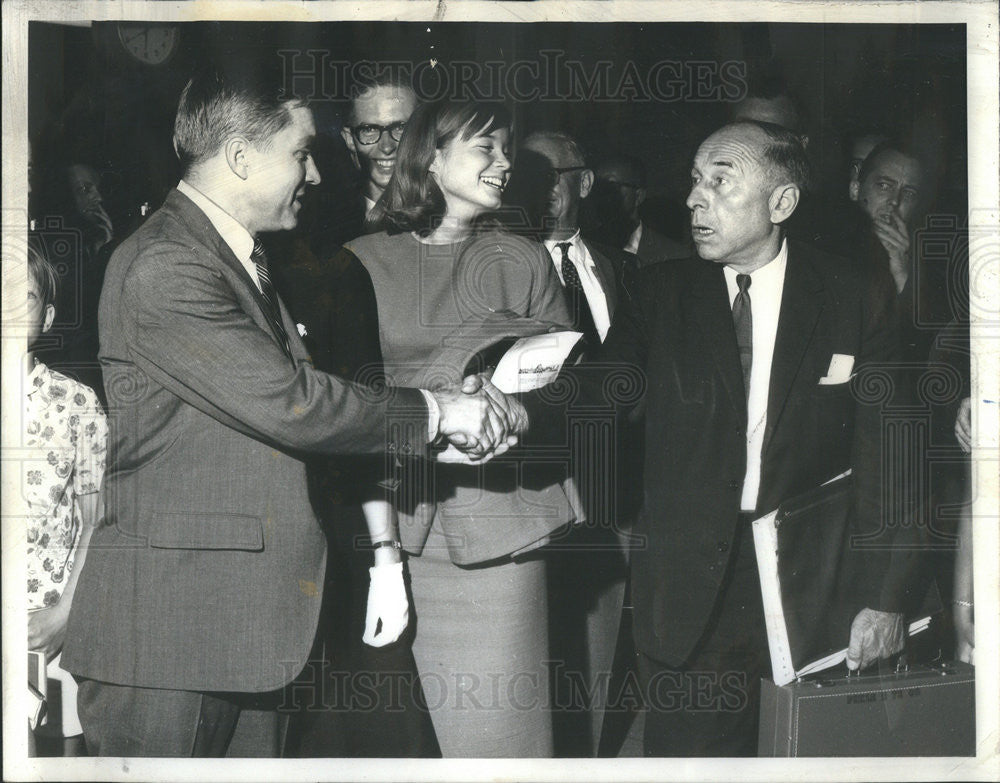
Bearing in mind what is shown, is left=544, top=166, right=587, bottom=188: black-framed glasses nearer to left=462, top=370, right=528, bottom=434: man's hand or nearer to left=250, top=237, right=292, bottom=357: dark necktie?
left=462, top=370, right=528, bottom=434: man's hand

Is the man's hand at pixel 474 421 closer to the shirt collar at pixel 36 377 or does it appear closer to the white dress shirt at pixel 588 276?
the white dress shirt at pixel 588 276

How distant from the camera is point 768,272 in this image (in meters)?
3.03

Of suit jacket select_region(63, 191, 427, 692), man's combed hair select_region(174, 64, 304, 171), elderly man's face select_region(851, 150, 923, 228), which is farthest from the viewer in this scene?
elderly man's face select_region(851, 150, 923, 228)

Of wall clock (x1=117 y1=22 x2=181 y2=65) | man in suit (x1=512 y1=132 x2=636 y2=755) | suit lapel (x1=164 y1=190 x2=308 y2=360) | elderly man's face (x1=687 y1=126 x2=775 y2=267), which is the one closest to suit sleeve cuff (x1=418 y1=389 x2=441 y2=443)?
suit lapel (x1=164 y1=190 x2=308 y2=360)

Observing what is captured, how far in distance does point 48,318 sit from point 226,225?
24.5 inches

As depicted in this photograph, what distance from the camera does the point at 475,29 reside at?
306cm

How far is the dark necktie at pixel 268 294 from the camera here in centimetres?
289

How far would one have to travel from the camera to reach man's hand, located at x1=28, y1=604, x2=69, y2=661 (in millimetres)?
3031

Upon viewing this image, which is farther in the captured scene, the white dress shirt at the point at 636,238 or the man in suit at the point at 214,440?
the white dress shirt at the point at 636,238

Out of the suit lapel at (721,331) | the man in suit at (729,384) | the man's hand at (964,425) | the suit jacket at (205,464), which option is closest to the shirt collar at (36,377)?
the suit jacket at (205,464)

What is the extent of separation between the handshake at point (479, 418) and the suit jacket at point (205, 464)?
84mm

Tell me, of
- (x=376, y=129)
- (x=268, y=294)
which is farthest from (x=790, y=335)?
(x=268, y=294)

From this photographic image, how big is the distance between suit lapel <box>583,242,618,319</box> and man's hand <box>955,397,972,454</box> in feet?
3.63

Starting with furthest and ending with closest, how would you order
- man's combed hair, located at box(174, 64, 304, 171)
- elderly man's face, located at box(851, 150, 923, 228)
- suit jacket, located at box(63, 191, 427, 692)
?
elderly man's face, located at box(851, 150, 923, 228), man's combed hair, located at box(174, 64, 304, 171), suit jacket, located at box(63, 191, 427, 692)
